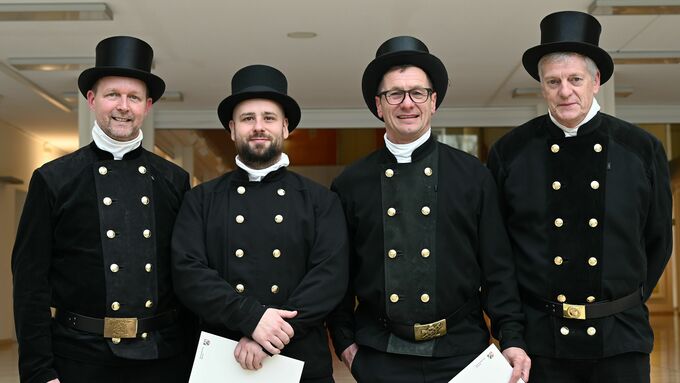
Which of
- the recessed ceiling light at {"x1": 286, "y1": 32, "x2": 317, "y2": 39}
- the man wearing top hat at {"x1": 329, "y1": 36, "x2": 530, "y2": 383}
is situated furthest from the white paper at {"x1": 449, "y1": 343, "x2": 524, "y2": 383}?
the recessed ceiling light at {"x1": 286, "y1": 32, "x2": 317, "y2": 39}

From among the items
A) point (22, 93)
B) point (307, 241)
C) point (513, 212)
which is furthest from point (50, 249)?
point (22, 93)

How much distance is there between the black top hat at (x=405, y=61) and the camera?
314 centimetres

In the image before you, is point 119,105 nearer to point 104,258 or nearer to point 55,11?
point 104,258

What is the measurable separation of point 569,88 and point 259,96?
1.11 m

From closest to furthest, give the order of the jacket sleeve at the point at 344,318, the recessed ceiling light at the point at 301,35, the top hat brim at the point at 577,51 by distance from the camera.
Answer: the top hat brim at the point at 577,51
the jacket sleeve at the point at 344,318
the recessed ceiling light at the point at 301,35

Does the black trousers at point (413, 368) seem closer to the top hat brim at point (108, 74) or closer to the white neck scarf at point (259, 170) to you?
the white neck scarf at point (259, 170)

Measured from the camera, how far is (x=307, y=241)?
309 cm

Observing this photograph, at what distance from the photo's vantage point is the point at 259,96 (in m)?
3.16

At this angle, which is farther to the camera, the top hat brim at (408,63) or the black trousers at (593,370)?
the top hat brim at (408,63)

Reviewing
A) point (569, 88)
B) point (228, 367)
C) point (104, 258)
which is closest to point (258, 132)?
point (104, 258)

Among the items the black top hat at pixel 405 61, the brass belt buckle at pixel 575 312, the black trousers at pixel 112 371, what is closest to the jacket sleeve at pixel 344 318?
the black top hat at pixel 405 61

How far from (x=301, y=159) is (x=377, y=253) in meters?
8.07

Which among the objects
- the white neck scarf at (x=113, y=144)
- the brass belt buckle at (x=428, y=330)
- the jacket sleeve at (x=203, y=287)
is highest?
the white neck scarf at (x=113, y=144)

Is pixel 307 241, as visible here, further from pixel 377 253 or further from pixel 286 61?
pixel 286 61
